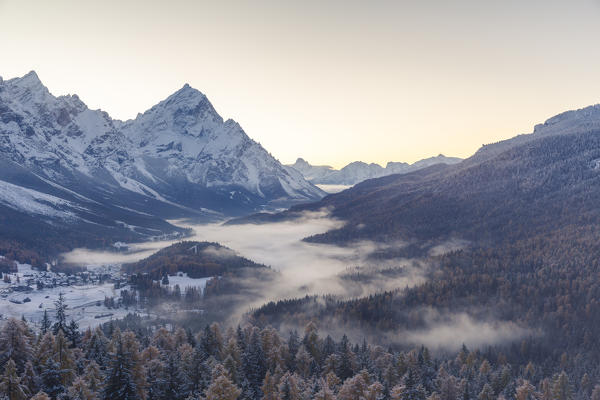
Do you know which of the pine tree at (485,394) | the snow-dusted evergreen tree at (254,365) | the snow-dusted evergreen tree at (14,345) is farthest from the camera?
the pine tree at (485,394)

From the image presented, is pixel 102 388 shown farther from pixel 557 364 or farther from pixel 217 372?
pixel 557 364

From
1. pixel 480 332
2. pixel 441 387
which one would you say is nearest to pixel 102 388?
pixel 441 387

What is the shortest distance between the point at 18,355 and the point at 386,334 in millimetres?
137853

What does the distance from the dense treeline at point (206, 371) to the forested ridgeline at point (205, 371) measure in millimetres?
134

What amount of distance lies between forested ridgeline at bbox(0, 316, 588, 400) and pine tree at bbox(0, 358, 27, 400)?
0.32 feet

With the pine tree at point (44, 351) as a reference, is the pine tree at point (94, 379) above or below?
below

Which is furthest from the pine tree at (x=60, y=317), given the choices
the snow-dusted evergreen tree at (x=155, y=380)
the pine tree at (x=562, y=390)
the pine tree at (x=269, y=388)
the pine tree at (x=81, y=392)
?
the pine tree at (x=562, y=390)

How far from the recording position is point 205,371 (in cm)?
6469

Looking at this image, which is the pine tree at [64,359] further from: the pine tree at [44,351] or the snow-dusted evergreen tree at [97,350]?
the snow-dusted evergreen tree at [97,350]

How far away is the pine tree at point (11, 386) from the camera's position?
144ft

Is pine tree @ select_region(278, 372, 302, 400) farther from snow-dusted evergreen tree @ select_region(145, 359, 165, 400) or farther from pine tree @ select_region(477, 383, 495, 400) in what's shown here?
pine tree @ select_region(477, 383, 495, 400)

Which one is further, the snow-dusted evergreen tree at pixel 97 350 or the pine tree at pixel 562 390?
the pine tree at pixel 562 390

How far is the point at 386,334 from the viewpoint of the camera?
162875 mm

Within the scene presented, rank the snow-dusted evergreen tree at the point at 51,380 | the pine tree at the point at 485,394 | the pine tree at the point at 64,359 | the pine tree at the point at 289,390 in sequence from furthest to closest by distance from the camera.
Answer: the pine tree at the point at 485,394, the pine tree at the point at 289,390, the pine tree at the point at 64,359, the snow-dusted evergreen tree at the point at 51,380
